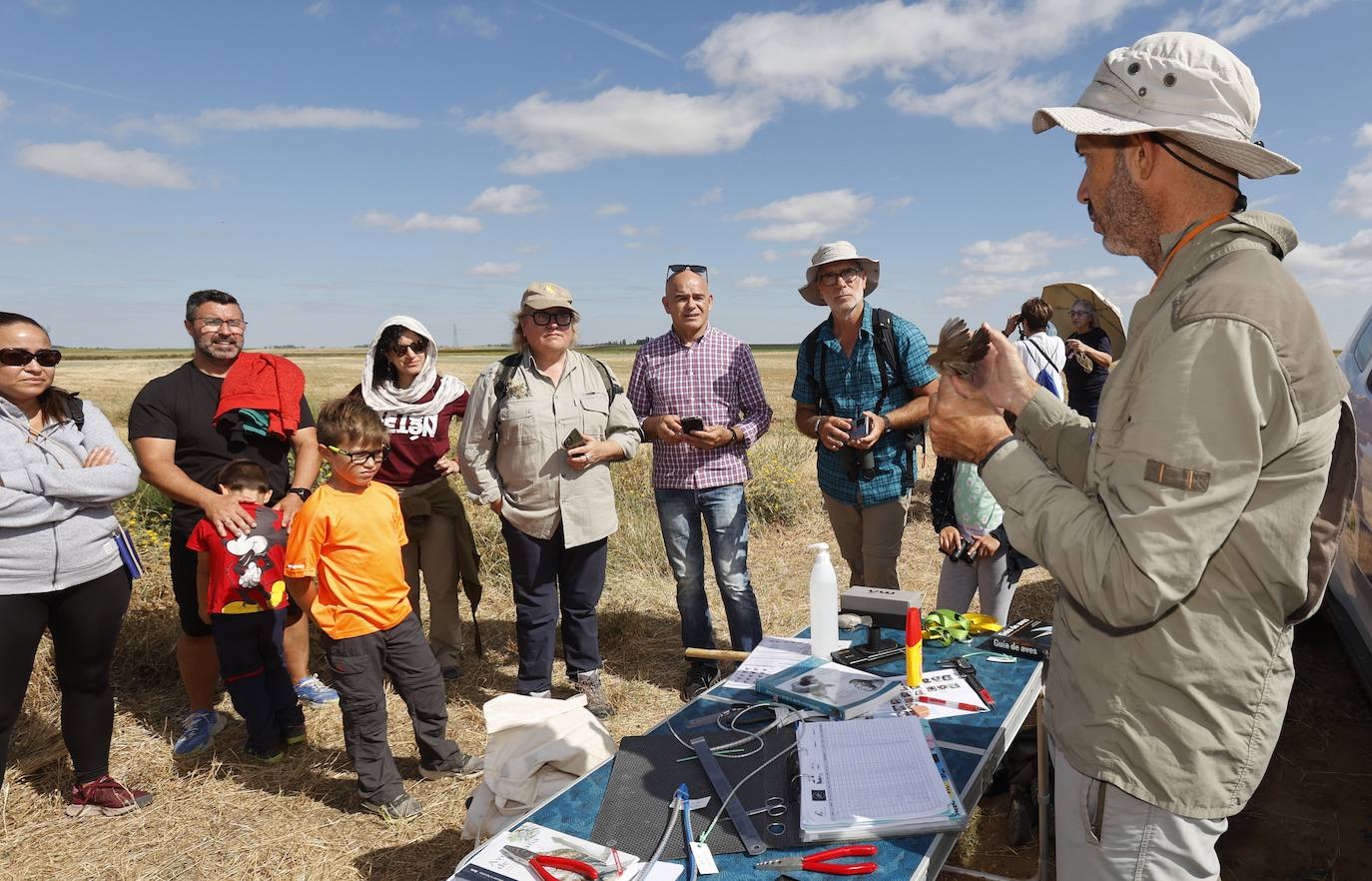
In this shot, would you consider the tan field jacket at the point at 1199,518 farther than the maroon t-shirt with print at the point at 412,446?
No

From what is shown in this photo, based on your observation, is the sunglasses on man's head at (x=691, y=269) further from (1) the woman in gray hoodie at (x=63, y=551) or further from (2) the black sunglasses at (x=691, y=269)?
(1) the woman in gray hoodie at (x=63, y=551)

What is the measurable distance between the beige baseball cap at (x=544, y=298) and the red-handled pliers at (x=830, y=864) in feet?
10.5

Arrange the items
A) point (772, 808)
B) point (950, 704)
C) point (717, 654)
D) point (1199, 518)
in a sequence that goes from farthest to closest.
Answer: point (717, 654) < point (950, 704) < point (772, 808) < point (1199, 518)

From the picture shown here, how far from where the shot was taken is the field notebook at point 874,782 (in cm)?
177

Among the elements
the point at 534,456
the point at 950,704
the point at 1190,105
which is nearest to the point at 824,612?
the point at 950,704

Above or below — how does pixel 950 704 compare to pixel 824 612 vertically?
below

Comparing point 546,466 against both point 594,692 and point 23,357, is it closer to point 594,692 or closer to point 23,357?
point 594,692

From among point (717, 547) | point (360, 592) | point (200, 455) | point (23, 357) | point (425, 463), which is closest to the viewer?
point (23, 357)

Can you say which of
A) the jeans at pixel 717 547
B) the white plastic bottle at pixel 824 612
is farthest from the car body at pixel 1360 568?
the jeans at pixel 717 547

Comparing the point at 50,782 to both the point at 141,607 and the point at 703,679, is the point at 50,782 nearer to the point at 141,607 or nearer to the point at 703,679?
the point at 141,607

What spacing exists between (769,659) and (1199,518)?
181 cm

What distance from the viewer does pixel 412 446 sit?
4.73m

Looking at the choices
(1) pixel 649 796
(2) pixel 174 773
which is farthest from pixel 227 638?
(1) pixel 649 796

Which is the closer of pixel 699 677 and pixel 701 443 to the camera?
pixel 701 443
